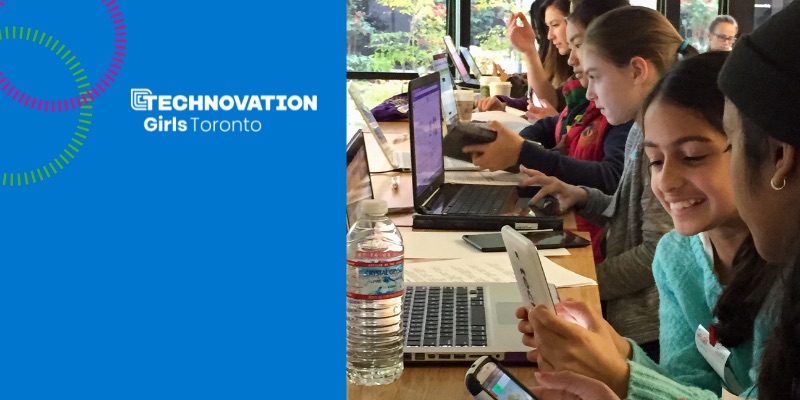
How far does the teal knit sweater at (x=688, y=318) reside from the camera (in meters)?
1.40

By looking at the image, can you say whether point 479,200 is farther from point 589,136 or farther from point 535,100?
point 535,100

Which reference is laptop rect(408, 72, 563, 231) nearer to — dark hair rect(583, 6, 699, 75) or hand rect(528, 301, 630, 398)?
dark hair rect(583, 6, 699, 75)

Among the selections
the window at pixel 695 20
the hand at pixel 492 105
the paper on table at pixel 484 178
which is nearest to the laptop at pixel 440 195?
the paper on table at pixel 484 178

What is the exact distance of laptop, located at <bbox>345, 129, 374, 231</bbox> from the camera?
182 cm

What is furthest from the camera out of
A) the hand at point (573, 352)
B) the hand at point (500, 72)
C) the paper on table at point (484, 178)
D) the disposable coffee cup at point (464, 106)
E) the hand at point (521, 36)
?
the hand at point (500, 72)

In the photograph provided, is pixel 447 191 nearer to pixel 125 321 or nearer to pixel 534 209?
pixel 534 209

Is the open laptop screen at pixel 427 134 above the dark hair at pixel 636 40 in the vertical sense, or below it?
below

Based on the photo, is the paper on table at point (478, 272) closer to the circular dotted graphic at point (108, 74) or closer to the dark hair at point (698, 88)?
the dark hair at point (698, 88)

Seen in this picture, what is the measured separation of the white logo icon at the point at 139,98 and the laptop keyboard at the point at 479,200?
167cm

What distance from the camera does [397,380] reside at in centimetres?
124

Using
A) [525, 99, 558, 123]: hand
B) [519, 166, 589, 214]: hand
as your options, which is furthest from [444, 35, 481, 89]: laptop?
[519, 166, 589, 214]: hand

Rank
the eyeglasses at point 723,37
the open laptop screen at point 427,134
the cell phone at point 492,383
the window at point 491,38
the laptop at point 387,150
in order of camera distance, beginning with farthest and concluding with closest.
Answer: the window at point 491,38, the eyeglasses at point 723,37, the laptop at point 387,150, the open laptop screen at point 427,134, the cell phone at point 492,383

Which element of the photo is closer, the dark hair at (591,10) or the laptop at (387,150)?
the laptop at (387,150)

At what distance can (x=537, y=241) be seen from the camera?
6.63 ft
